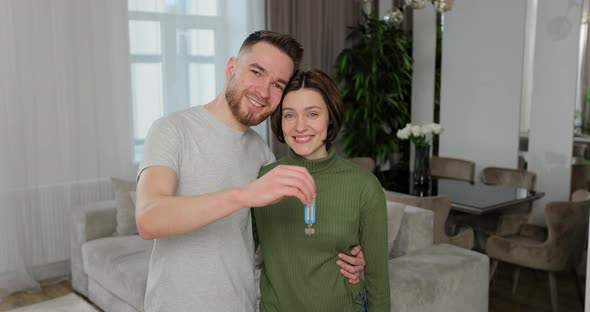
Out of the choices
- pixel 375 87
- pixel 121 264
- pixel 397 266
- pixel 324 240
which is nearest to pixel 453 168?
pixel 375 87

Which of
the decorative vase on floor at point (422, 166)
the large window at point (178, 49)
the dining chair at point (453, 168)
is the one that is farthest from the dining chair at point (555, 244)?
the large window at point (178, 49)

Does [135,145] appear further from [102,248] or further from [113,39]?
[102,248]

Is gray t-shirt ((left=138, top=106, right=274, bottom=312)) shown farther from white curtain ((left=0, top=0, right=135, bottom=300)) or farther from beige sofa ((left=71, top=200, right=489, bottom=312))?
white curtain ((left=0, top=0, right=135, bottom=300))

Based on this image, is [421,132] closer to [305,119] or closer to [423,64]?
[423,64]

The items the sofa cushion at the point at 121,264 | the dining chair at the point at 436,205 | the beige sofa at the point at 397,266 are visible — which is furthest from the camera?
the dining chair at the point at 436,205

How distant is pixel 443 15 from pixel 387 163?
1.70 m

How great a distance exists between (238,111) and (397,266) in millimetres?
1592

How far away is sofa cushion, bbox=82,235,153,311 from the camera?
3.12 metres

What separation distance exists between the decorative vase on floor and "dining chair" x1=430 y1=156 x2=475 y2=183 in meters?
0.74

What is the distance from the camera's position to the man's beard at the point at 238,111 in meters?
1.47

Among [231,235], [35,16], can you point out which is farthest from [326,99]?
[35,16]

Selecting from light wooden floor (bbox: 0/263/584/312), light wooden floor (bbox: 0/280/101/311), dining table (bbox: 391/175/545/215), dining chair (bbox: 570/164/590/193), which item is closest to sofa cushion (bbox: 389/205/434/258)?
dining table (bbox: 391/175/545/215)

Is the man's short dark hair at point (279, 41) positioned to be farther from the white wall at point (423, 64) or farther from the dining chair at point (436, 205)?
the white wall at point (423, 64)

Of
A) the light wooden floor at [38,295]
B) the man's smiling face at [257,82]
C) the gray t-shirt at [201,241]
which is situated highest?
the man's smiling face at [257,82]
